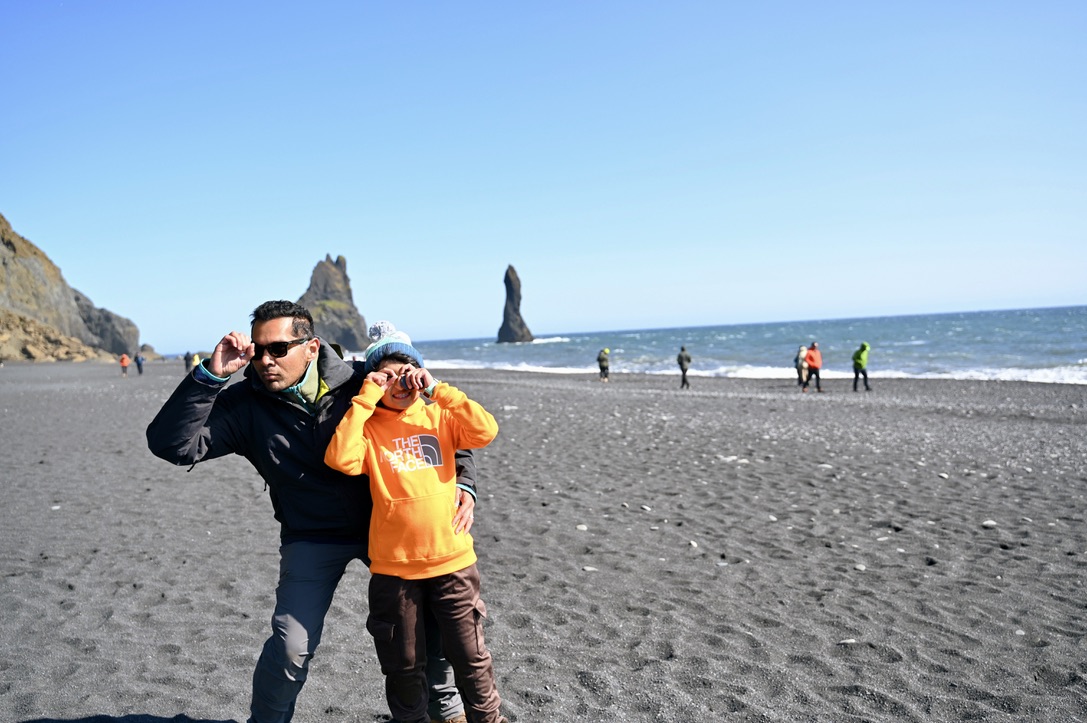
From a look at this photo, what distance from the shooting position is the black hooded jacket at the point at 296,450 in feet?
11.1

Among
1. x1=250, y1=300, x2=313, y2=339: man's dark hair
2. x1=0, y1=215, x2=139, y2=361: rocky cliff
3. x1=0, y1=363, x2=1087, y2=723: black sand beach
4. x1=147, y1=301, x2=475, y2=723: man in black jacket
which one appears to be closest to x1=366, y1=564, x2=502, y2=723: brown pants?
x1=147, y1=301, x2=475, y2=723: man in black jacket

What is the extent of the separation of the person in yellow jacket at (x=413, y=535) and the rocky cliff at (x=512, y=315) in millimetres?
157938

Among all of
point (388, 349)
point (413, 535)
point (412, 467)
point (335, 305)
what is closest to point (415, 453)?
point (412, 467)

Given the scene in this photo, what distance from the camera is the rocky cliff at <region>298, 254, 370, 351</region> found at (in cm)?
16750

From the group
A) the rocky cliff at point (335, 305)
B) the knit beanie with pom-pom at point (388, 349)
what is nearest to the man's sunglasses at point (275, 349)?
the knit beanie with pom-pom at point (388, 349)

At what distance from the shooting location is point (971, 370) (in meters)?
38.1

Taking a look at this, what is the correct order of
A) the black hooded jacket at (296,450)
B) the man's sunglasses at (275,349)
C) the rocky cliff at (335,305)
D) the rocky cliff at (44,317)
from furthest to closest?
the rocky cliff at (335,305) → the rocky cliff at (44,317) → the black hooded jacket at (296,450) → the man's sunglasses at (275,349)

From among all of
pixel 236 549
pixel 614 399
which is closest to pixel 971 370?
pixel 614 399

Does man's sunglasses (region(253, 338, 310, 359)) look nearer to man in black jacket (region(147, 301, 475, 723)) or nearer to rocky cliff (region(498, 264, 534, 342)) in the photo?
man in black jacket (region(147, 301, 475, 723))

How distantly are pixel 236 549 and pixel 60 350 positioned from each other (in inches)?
3312

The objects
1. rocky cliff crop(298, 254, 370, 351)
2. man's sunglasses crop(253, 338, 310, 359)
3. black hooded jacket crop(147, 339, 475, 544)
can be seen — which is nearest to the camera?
man's sunglasses crop(253, 338, 310, 359)

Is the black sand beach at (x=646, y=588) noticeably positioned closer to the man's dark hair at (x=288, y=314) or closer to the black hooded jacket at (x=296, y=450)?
the black hooded jacket at (x=296, y=450)

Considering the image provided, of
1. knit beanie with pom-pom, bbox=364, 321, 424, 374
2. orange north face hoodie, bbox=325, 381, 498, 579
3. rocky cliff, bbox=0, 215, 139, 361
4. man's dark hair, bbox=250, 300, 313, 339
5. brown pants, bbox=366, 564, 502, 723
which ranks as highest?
rocky cliff, bbox=0, 215, 139, 361

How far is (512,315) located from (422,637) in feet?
522
